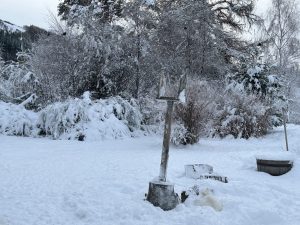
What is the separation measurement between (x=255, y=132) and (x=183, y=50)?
21.1 feet

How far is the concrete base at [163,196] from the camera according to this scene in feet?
16.5

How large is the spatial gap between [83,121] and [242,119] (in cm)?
439

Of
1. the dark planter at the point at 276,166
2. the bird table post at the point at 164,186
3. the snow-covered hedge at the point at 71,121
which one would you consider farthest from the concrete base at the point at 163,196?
the snow-covered hedge at the point at 71,121

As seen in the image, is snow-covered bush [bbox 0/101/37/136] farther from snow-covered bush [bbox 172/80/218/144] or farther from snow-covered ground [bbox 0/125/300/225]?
snow-covered bush [bbox 172/80/218/144]

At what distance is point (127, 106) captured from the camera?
13.4 meters

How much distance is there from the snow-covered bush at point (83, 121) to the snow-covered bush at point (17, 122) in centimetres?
29

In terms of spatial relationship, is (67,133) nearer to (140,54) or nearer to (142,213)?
(140,54)

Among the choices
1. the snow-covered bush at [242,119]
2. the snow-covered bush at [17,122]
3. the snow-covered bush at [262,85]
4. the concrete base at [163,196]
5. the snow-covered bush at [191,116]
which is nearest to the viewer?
the concrete base at [163,196]

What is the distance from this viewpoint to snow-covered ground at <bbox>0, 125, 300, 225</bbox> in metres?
4.68

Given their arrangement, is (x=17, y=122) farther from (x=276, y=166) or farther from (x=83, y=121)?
(x=276, y=166)

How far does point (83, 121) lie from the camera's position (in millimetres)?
12336

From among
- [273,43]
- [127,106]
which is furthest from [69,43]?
[273,43]

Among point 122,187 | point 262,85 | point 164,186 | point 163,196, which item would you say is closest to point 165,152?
point 164,186

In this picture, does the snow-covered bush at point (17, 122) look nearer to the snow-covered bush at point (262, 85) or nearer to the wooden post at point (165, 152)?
the snow-covered bush at point (262, 85)
